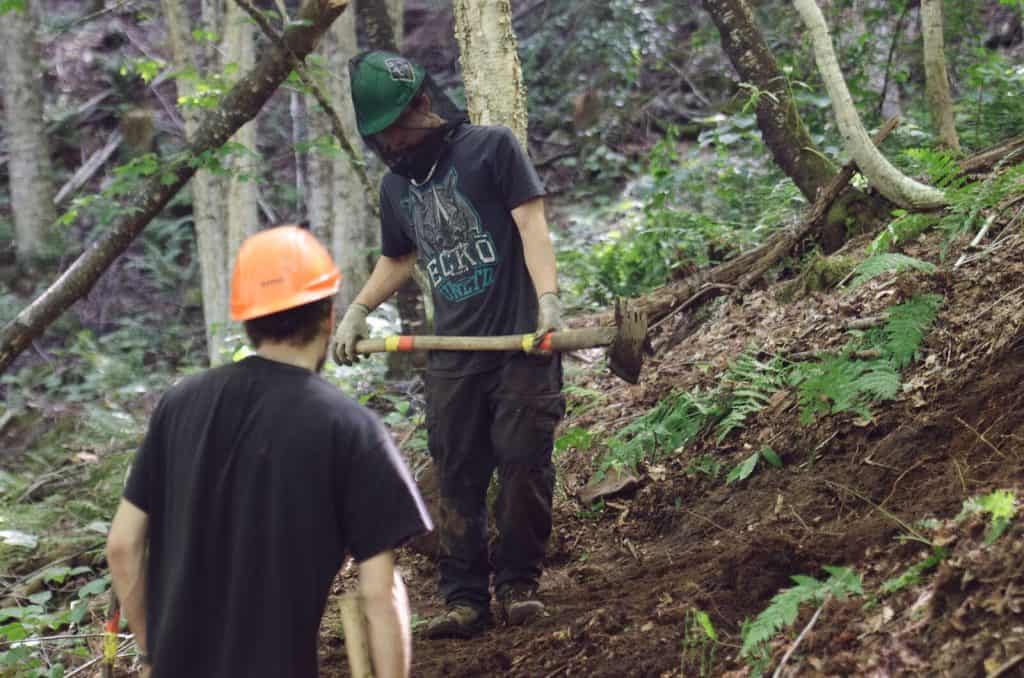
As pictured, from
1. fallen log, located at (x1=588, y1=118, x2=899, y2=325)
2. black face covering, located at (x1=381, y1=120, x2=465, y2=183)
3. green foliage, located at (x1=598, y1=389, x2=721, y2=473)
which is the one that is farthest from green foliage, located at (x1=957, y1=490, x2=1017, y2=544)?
fallen log, located at (x1=588, y1=118, x2=899, y2=325)

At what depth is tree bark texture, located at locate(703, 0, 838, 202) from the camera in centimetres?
748

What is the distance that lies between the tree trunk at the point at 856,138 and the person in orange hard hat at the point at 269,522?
428 cm

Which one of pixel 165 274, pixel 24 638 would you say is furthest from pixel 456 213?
pixel 165 274

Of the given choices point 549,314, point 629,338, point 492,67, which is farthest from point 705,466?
point 492,67

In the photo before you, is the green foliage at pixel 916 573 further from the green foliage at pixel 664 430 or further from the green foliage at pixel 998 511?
the green foliage at pixel 664 430

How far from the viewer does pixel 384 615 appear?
8.24ft

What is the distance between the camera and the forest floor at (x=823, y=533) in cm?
299

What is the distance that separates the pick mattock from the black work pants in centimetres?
13

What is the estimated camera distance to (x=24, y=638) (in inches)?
Answer: 211

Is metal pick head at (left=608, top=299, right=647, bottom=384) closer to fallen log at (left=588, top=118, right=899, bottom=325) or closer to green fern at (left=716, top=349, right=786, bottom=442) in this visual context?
green fern at (left=716, top=349, right=786, bottom=442)

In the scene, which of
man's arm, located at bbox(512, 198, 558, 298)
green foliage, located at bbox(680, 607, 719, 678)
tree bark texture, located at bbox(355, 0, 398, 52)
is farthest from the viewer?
tree bark texture, located at bbox(355, 0, 398, 52)

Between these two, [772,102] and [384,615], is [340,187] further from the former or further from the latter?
[384,615]

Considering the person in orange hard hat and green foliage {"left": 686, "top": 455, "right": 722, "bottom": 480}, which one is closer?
the person in orange hard hat

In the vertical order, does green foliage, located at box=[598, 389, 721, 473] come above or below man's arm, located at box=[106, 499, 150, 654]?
below
